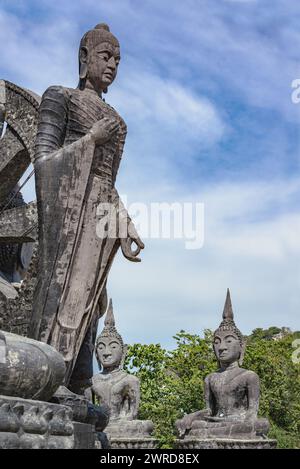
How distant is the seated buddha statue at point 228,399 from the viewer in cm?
910

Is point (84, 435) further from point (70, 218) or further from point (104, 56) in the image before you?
point (104, 56)

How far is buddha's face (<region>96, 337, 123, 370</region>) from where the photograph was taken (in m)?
10.4

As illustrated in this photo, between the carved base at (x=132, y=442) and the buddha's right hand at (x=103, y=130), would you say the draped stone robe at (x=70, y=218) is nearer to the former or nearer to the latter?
the buddha's right hand at (x=103, y=130)

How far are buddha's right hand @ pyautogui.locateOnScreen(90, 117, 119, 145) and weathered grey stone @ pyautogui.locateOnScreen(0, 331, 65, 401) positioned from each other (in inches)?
98.9

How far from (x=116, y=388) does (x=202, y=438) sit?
1.63 meters

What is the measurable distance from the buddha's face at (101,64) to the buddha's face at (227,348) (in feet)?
15.0

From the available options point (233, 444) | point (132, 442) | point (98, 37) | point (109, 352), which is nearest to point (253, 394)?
point (233, 444)

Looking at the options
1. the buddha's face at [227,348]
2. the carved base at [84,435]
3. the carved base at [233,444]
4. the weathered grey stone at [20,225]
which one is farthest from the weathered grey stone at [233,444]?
the carved base at [84,435]

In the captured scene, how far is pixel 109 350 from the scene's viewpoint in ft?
34.2

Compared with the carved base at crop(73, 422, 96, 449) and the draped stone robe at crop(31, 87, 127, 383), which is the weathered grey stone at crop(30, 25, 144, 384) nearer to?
the draped stone robe at crop(31, 87, 127, 383)

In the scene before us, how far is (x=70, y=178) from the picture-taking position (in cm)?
569

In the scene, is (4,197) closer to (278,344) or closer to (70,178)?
(70,178)
